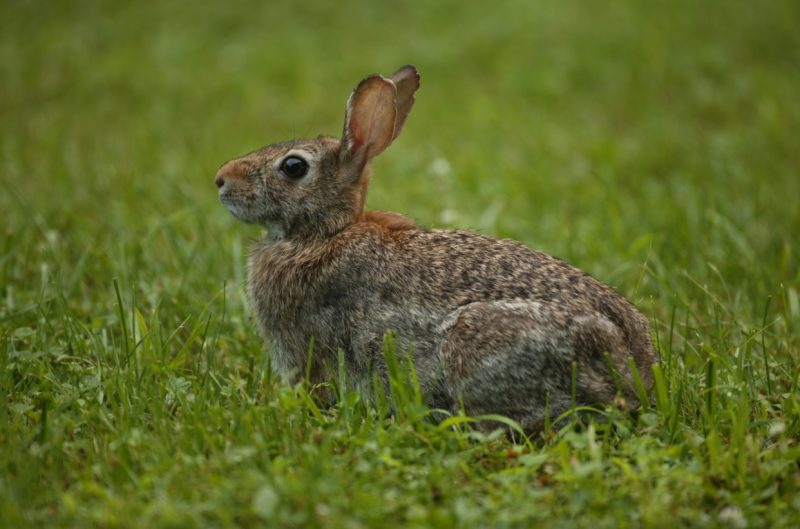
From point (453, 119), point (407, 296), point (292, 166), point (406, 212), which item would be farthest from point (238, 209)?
point (453, 119)

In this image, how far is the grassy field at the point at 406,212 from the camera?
11.9ft

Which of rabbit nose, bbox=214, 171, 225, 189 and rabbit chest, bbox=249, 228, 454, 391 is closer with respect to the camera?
rabbit chest, bbox=249, 228, 454, 391

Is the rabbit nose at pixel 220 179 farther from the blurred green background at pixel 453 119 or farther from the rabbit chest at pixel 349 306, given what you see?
the blurred green background at pixel 453 119

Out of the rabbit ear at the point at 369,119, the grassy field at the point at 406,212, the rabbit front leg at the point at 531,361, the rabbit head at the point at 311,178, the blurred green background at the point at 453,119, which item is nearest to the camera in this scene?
the grassy field at the point at 406,212

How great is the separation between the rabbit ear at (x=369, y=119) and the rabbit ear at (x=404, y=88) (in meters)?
0.24

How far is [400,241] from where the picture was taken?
16.0ft

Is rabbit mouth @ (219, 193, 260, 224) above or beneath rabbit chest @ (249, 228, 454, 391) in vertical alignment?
above

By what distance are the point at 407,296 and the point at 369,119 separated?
1.04 m

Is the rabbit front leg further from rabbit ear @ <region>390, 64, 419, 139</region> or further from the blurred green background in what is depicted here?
rabbit ear @ <region>390, 64, 419, 139</region>

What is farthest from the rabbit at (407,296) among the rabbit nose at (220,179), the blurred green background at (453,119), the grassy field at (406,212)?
the blurred green background at (453,119)

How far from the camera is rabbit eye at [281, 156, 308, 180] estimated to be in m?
5.07

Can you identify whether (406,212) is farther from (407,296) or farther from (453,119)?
(453,119)

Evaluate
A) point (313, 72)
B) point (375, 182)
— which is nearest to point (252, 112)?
point (313, 72)

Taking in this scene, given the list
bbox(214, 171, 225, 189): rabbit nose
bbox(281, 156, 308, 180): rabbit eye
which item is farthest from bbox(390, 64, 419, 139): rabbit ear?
bbox(214, 171, 225, 189): rabbit nose
